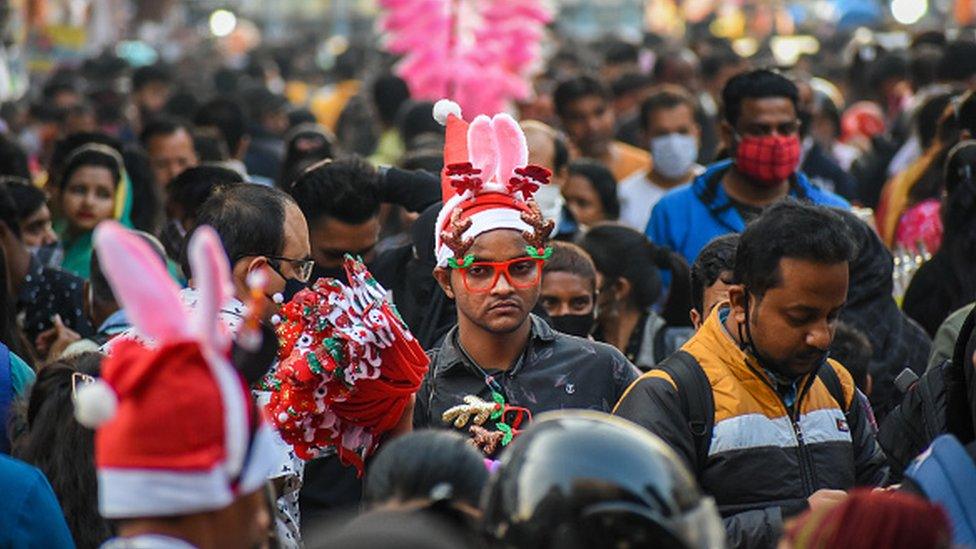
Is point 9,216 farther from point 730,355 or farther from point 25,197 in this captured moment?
point 730,355

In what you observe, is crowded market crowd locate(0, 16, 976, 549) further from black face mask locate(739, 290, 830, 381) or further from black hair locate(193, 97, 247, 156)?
black hair locate(193, 97, 247, 156)

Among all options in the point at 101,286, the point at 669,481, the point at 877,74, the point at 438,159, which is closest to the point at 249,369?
the point at 669,481

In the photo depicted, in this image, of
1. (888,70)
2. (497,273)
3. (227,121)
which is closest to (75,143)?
(227,121)

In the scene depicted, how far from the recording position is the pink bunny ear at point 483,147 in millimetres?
5457

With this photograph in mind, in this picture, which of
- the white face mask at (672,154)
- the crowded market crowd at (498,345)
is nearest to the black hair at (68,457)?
the crowded market crowd at (498,345)

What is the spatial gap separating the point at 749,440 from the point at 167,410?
215 centimetres

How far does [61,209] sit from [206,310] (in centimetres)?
661

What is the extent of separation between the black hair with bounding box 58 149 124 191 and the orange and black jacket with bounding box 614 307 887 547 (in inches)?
197

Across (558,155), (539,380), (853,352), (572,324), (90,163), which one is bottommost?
(853,352)

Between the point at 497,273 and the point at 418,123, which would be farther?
the point at 418,123

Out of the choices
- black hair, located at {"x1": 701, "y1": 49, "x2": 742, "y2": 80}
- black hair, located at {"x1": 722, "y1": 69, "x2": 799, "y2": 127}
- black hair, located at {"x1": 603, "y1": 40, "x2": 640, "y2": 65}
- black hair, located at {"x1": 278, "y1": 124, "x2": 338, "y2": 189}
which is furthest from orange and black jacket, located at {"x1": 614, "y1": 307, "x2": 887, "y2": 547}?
black hair, located at {"x1": 603, "y1": 40, "x2": 640, "y2": 65}

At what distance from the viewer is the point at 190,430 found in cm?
307

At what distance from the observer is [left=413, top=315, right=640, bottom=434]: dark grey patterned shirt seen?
5.39m

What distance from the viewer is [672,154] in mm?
10273
